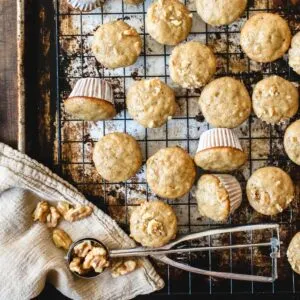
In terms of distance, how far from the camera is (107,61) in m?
2.46

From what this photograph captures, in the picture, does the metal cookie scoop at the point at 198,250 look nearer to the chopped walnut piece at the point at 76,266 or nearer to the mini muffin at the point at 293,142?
the chopped walnut piece at the point at 76,266

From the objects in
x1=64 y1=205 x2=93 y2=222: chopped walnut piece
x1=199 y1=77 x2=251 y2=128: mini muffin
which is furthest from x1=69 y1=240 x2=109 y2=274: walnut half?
x1=199 y1=77 x2=251 y2=128: mini muffin

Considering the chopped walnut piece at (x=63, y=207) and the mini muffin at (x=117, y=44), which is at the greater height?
the mini muffin at (x=117, y=44)

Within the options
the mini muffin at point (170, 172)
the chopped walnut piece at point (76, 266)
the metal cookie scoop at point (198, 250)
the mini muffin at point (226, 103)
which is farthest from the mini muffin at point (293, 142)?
the chopped walnut piece at point (76, 266)

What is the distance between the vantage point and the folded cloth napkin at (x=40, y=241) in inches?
94.8

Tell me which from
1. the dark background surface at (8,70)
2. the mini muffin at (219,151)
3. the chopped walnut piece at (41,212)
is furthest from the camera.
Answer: the dark background surface at (8,70)

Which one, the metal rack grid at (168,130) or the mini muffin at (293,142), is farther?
the metal rack grid at (168,130)

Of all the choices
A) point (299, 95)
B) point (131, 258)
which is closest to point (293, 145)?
point (299, 95)

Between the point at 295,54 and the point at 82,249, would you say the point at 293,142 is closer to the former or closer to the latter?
the point at 295,54

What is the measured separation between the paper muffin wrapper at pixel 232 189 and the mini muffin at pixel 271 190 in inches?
2.0

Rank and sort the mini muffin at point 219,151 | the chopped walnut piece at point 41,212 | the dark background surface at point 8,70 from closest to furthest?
the mini muffin at point 219,151 < the chopped walnut piece at point 41,212 < the dark background surface at point 8,70

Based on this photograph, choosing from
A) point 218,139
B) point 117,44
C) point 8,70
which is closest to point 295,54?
point 218,139

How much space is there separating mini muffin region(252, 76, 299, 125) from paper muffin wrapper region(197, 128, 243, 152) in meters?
0.15

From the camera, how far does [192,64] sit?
7.94ft
